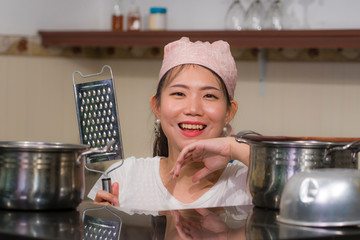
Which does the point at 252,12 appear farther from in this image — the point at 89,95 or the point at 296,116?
the point at 89,95

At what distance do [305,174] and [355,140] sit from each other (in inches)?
Result: 8.8

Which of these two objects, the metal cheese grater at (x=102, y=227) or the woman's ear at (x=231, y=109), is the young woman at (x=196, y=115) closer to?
the woman's ear at (x=231, y=109)

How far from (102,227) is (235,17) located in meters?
2.40

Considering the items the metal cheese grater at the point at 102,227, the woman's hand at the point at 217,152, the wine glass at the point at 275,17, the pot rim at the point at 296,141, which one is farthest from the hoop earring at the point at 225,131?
the wine glass at the point at 275,17

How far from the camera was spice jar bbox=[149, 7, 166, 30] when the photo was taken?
348cm

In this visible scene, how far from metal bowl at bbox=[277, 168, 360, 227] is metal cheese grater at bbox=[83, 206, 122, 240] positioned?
29cm

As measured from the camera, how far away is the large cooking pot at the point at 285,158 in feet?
3.85

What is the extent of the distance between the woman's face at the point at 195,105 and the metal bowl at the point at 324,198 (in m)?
0.73

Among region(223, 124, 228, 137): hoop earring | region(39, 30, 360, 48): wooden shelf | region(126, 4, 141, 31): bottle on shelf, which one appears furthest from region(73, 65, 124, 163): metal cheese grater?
region(126, 4, 141, 31): bottle on shelf

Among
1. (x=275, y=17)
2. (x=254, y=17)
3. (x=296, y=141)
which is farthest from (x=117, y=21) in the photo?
(x=296, y=141)

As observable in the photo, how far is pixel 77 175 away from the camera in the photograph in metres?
1.19

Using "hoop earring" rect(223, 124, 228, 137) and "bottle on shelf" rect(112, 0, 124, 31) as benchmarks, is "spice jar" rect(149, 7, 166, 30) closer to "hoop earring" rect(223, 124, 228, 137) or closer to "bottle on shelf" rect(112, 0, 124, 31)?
"bottle on shelf" rect(112, 0, 124, 31)

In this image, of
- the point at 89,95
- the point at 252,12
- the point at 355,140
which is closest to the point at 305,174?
the point at 355,140

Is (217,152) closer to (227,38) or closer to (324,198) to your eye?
(324,198)
